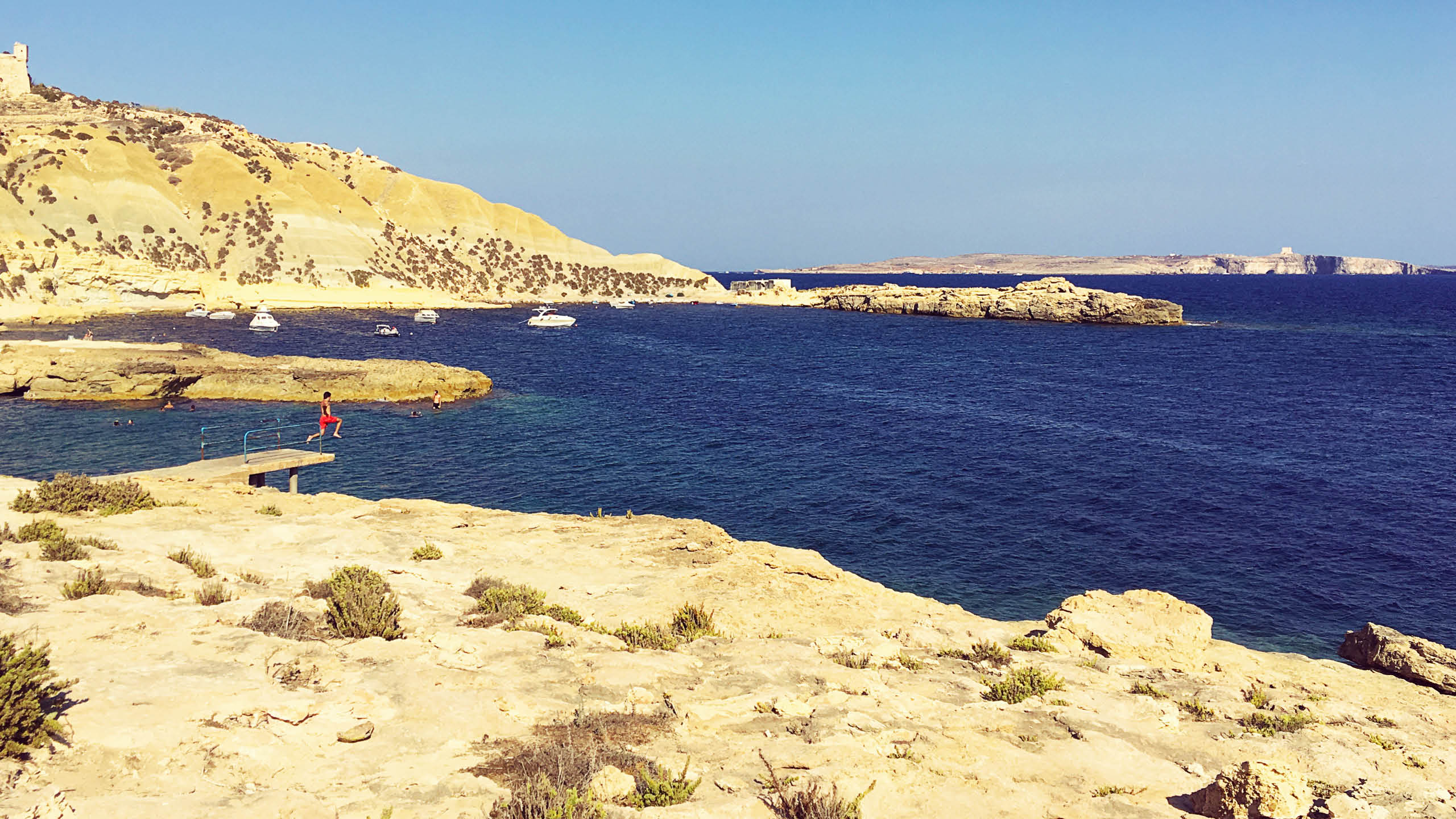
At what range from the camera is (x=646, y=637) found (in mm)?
15328

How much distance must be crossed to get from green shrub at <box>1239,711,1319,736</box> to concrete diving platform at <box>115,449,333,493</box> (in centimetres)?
2941

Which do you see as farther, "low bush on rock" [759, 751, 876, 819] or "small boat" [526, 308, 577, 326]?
"small boat" [526, 308, 577, 326]

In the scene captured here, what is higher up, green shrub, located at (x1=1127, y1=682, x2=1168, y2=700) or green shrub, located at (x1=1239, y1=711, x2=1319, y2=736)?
green shrub, located at (x1=1239, y1=711, x2=1319, y2=736)

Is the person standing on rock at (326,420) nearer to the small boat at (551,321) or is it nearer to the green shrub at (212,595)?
the green shrub at (212,595)

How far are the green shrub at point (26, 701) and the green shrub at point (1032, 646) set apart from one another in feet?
47.6

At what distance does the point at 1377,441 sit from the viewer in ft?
168

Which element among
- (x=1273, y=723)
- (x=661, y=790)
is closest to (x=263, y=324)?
(x=661, y=790)

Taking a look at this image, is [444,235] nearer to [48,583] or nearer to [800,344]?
[800,344]

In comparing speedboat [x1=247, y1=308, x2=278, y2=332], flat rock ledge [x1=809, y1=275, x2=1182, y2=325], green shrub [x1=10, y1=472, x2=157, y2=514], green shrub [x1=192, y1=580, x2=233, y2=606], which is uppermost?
flat rock ledge [x1=809, y1=275, x2=1182, y2=325]

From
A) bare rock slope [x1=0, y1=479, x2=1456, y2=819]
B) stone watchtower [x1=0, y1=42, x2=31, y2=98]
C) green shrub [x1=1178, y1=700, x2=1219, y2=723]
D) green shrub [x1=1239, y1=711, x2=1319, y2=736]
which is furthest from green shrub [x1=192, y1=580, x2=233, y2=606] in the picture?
stone watchtower [x1=0, y1=42, x2=31, y2=98]

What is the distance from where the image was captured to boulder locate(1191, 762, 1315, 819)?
9.27 metres

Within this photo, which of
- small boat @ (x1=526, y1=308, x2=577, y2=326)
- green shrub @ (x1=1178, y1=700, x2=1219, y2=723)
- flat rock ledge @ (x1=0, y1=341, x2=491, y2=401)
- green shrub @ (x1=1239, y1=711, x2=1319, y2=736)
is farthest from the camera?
small boat @ (x1=526, y1=308, x2=577, y2=326)

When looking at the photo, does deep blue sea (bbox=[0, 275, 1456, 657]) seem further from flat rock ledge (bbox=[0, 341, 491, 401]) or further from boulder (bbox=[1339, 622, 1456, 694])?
boulder (bbox=[1339, 622, 1456, 694])

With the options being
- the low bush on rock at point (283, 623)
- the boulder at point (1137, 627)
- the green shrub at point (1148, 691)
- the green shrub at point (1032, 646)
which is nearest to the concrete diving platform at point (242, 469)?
the low bush on rock at point (283, 623)
